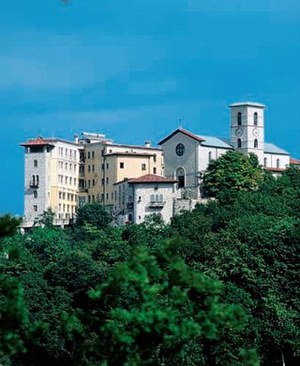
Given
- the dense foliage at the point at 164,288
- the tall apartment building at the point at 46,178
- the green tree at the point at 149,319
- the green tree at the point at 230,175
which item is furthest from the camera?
the tall apartment building at the point at 46,178

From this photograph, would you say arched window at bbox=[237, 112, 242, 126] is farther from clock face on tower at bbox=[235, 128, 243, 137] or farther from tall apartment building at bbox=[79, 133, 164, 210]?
tall apartment building at bbox=[79, 133, 164, 210]

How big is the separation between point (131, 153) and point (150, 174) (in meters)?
2.80

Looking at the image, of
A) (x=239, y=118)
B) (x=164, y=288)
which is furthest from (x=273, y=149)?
(x=164, y=288)

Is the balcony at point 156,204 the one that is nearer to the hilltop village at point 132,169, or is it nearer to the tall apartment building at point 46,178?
the hilltop village at point 132,169

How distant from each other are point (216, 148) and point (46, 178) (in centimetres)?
1048

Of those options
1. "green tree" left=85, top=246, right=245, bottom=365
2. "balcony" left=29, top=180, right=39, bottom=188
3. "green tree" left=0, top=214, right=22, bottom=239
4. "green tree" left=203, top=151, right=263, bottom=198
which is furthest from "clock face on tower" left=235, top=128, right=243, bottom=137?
"green tree" left=0, top=214, right=22, bottom=239

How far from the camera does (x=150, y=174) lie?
78.4 meters

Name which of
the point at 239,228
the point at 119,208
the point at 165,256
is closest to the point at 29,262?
the point at 239,228

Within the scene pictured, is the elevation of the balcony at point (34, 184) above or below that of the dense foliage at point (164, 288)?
above

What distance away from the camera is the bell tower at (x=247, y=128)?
81.8 meters

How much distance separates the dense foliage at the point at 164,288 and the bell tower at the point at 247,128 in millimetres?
5630

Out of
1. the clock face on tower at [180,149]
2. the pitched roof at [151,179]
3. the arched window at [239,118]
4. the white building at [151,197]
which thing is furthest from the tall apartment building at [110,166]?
Answer: the arched window at [239,118]

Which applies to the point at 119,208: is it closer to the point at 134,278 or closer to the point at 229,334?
the point at 229,334

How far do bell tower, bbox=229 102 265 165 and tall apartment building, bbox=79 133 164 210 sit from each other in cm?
497
